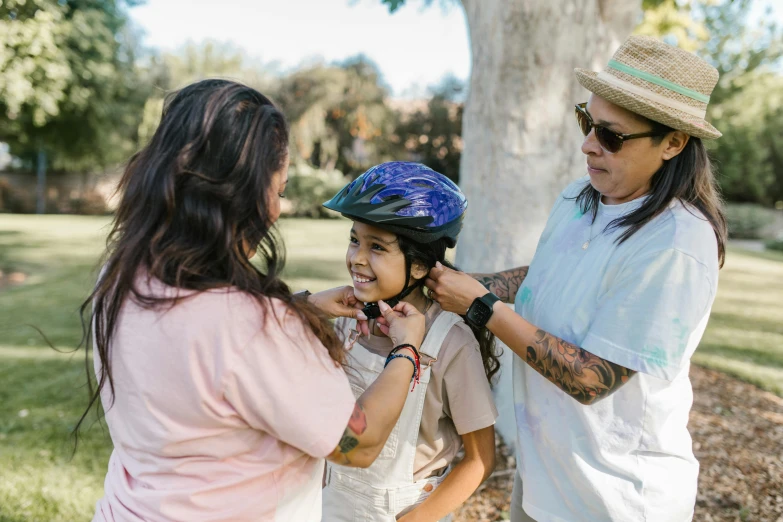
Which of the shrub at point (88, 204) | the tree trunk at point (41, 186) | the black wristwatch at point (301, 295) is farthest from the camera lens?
the shrub at point (88, 204)

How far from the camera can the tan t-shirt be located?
7.37 ft

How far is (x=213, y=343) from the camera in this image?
1461 mm

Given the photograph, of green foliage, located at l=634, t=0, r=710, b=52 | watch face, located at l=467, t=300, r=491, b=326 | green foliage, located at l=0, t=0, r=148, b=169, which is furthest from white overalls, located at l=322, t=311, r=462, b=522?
green foliage, located at l=0, t=0, r=148, b=169

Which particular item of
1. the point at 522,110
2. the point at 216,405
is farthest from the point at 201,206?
the point at 522,110

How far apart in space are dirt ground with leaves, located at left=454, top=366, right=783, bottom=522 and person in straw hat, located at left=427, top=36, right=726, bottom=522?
230 cm

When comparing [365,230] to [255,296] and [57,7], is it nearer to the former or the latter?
[255,296]

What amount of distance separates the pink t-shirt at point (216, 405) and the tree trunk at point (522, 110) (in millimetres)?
3370

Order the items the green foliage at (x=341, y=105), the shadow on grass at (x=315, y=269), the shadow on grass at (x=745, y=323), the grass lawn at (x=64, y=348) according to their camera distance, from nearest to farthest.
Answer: the grass lawn at (x=64, y=348), the shadow on grass at (x=745, y=323), the shadow on grass at (x=315, y=269), the green foliage at (x=341, y=105)

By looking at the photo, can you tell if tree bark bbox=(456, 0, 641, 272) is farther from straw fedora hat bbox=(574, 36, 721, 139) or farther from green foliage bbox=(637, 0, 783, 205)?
green foliage bbox=(637, 0, 783, 205)

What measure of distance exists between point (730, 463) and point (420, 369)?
4.11m

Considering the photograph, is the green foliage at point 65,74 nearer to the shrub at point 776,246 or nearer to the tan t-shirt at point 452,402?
the tan t-shirt at point 452,402

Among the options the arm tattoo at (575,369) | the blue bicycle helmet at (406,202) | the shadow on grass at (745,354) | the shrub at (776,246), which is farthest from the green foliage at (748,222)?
the arm tattoo at (575,369)

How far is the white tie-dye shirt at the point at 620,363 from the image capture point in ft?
6.28

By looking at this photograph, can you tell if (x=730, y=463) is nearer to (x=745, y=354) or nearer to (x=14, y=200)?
(x=745, y=354)
